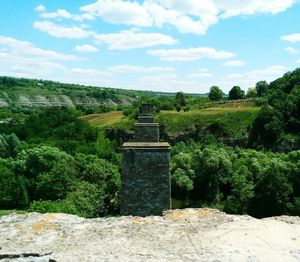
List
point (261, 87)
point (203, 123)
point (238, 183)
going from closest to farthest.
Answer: point (238, 183)
point (203, 123)
point (261, 87)

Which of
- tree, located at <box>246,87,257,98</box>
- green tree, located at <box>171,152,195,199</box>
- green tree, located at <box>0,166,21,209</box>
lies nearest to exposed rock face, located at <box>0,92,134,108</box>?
tree, located at <box>246,87,257,98</box>

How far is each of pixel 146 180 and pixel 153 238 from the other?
24.7ft

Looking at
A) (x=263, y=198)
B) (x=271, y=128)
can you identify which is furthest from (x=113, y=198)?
(x=271, y=128)

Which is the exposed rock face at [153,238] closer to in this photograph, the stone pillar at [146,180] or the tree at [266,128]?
the stone pillar at [146,180]

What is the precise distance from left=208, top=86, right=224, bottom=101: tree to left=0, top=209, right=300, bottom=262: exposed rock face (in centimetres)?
9975

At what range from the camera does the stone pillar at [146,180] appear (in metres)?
12.6

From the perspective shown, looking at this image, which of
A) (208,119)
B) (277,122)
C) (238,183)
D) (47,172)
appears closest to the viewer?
(47,172)

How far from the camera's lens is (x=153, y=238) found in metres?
5.21

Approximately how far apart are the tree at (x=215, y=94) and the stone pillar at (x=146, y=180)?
305ft

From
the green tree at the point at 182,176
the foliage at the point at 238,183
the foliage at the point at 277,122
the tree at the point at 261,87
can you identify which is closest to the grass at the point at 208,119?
the foliage at the point at 277,122

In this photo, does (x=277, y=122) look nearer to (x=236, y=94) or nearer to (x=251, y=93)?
(x=236, y=94)

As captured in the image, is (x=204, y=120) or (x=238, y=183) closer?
(x=238, y=183)

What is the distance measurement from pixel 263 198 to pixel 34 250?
29.9 meters

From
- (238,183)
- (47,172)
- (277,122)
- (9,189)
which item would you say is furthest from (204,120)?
(9,189)
